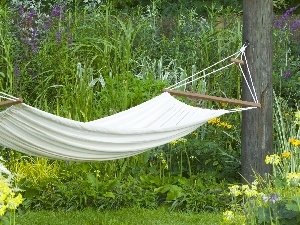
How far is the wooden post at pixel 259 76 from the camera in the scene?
4.42 m

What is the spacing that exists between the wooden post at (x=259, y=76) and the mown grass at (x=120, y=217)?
46cm

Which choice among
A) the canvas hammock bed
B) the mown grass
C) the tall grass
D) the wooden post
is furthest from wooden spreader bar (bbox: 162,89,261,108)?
the tall grass

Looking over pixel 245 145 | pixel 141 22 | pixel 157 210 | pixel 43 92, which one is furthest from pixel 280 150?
pixel 141 22

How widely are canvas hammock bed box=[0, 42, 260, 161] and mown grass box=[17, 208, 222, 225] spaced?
0.68 meters

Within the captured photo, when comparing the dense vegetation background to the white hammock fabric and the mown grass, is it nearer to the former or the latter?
the mown grass

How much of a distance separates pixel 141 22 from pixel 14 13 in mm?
1131

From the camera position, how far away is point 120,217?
14.7 feet

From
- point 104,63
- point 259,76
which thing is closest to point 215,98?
point 259,76

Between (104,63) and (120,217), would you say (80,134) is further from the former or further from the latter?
(104,63)

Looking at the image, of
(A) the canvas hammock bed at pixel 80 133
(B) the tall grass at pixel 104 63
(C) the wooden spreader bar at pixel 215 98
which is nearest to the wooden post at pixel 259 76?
(C) the wooden spreader bar at pixel 215 98

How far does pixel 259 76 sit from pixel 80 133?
1391 millimetres

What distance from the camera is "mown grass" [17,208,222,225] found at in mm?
4359

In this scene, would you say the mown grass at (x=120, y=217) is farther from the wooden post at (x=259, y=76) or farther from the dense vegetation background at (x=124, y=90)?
the wooden post at (x=259, y=76)

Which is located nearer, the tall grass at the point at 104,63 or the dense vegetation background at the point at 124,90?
the dense vegetation background at the point at 124,90
